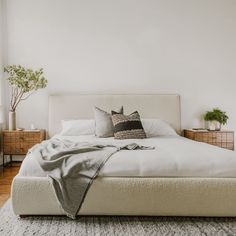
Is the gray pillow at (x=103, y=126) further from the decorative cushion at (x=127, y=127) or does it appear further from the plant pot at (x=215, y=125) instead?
the plant pot at (x=215, y=125)

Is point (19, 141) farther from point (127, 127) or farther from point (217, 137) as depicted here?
point (217, 137)

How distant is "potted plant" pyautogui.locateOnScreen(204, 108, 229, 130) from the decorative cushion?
1313 millimetres

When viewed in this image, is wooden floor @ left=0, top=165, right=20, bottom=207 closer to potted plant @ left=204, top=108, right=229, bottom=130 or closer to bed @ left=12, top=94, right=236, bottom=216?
bed @ left=12, top=94, right=236, bottom=216

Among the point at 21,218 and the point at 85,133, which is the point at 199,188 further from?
the point at 85,133

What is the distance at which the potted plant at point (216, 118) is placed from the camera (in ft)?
15.4

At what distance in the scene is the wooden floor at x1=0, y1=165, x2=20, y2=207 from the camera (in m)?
3.18

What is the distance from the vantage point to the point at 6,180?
3.92 metres

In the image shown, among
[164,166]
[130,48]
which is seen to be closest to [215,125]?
[130,48]

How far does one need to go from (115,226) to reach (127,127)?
65.0 inches

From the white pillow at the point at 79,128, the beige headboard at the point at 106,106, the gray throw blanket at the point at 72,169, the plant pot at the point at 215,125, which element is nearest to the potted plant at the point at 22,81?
the beige headboard at the point at 106,106

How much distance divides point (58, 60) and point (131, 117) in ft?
5.38

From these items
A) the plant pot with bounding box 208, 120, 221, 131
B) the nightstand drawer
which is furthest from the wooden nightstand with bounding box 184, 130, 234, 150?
the nightstand drawer

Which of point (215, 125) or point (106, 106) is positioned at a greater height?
point (106, 106)

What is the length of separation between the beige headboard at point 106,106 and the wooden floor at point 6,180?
74 centimetres
